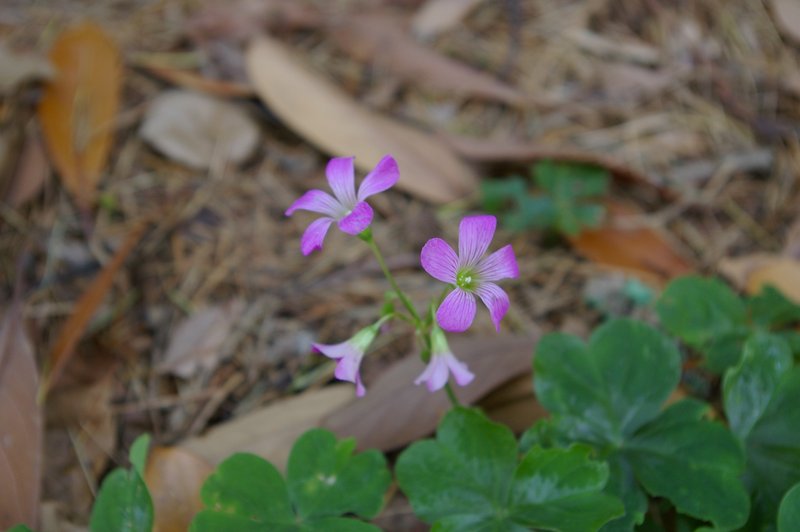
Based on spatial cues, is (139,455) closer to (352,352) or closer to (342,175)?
(352,352)

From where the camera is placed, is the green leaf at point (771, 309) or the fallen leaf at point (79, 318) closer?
the green leaf at point (771, 309)

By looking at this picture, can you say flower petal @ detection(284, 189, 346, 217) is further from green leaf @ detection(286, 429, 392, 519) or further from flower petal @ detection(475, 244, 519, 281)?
green leaf @ detection(286, 429, 392, 519)

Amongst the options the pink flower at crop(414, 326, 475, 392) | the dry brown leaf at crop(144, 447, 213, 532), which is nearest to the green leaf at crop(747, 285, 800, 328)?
the pink flower at crop(414, 326, 475, 392)

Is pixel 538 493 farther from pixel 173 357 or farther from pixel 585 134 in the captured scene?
pixel 585 134

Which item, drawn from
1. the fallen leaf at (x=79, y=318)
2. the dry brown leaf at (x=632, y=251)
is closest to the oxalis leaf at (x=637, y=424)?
the dry brown leaf at (x=632, y=251)

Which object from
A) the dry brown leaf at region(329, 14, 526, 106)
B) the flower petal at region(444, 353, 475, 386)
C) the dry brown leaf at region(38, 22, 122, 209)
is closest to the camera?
the flower petal at region(444, 353, 475, 386)

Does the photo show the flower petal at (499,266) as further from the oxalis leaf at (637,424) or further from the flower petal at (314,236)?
the oxalis leaf at (637,424)

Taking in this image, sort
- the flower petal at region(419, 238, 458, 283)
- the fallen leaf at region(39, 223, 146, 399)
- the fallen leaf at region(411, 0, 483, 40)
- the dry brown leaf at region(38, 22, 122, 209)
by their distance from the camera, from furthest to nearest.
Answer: the fallen leaf at region(411, 0, 483, 40)
the dry brown leaf at region(38, 22, 122, 209)
the fallen leaf at region(39, 223, 146, 399)
the flower petal at region(419, 238, 458, 283)
